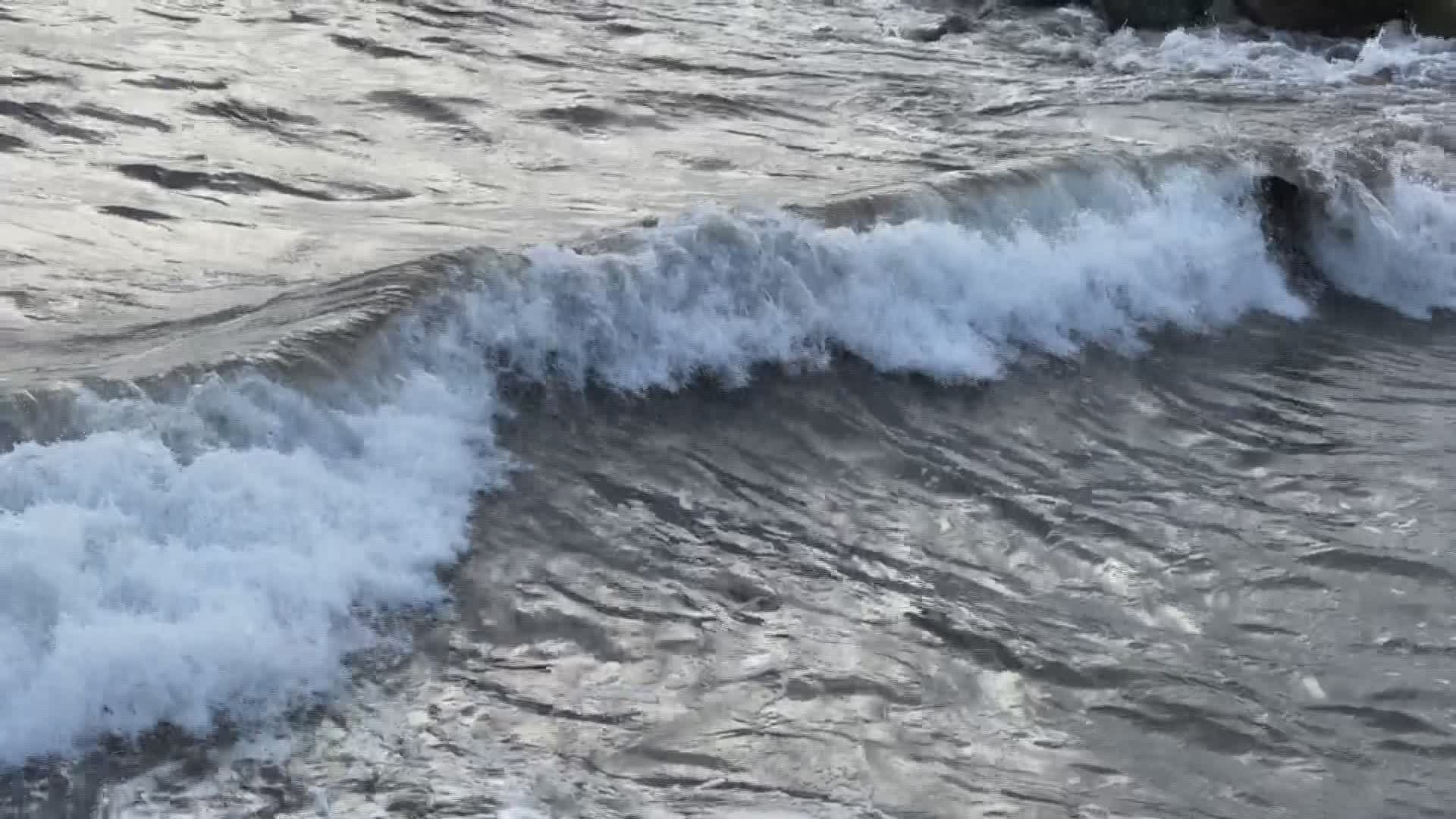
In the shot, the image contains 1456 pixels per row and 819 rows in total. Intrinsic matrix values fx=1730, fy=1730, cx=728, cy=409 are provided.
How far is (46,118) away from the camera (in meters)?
9.52

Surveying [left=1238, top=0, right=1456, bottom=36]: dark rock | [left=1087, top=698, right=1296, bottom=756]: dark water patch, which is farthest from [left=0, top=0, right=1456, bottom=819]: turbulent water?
[left=1238, top=0, right=1456, bottom=36]: dark rock

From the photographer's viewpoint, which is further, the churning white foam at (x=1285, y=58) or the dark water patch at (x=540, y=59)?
the churning white foam at (x=1285, y=58)

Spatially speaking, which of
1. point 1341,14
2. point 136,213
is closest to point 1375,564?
point 136,213

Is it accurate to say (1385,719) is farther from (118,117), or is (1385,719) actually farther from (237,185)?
(118,117)

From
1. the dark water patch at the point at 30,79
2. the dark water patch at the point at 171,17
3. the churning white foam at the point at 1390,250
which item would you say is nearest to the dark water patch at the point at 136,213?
the dark water patch at the point at 30,79

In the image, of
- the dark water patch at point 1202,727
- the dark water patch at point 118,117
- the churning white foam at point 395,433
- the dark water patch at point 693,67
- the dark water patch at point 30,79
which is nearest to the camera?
the churning white foam at point 395,433

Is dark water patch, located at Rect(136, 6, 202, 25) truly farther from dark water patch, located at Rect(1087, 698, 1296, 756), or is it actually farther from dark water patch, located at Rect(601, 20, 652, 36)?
dark water patch, located at Rect(1087, 698, 1296, 756)

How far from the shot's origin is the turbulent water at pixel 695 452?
14.8 ft

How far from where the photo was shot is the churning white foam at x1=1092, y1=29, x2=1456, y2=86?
48.4 feet

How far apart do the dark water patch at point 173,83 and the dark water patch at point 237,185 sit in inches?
71.3

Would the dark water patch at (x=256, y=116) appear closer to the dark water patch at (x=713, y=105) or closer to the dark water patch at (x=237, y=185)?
the dark water patch at (x=237, y=185)

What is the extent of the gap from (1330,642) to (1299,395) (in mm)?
2921

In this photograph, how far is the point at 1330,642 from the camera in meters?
5.50

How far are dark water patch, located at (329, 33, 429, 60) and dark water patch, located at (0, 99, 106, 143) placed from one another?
297cm
